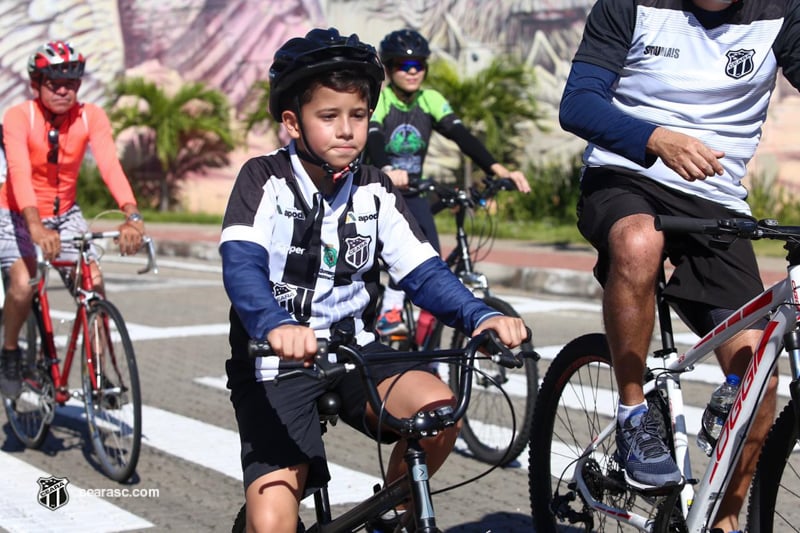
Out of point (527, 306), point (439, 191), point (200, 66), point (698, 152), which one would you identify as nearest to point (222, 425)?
point (439, 191)

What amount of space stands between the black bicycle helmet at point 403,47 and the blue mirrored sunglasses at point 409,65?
42mm

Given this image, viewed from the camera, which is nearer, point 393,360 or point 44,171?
point 393,360

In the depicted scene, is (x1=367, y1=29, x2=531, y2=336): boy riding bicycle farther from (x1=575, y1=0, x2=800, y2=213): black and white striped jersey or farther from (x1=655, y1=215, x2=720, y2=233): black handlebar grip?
(x1=655, y1=215, x2=720, y2=233): black handlebar grip

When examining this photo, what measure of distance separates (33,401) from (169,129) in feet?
61.2

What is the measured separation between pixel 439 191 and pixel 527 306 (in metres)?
5.03

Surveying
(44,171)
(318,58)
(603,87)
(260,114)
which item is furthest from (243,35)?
(318,58)

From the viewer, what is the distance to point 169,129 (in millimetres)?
24406

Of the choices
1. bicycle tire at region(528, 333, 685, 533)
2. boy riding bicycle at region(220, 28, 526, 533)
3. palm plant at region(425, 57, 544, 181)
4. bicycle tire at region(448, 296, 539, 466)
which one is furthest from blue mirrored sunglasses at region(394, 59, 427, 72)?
palm plant at region(425, 57, 544, 181)

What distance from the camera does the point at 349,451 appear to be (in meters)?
6.03

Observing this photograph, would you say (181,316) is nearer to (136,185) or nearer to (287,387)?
(287,387)

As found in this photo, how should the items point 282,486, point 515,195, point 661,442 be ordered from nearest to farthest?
point 282,486, point 661,442, point 515,195

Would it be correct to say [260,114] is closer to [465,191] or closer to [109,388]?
[465,191]

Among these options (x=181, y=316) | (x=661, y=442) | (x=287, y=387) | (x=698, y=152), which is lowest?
(x=181, y=316)

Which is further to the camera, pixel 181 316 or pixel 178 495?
pixel 181 316
